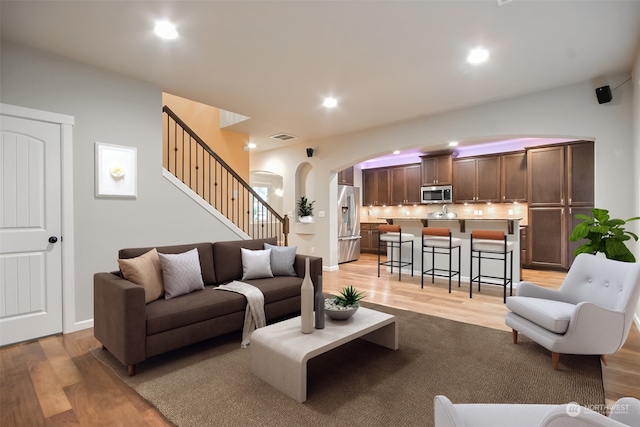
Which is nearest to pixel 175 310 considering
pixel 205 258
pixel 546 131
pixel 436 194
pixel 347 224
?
pixel 205 258

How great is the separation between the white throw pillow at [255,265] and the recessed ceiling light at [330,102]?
2358 millimetres

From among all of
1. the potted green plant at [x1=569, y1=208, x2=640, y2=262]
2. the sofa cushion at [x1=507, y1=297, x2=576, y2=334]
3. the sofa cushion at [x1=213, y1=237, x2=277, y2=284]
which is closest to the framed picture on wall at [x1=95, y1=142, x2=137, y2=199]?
the sofa cushion at [x1=213, y1=237, x2=277, y2=284]

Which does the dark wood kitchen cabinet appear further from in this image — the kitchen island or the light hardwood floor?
the light hardwood floor

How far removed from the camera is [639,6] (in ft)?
8.38

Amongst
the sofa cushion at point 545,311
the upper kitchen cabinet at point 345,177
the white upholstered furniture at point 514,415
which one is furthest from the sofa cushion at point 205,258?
the upper kitchen cabinet at point 345,177

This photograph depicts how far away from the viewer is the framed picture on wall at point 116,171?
3.58 metres

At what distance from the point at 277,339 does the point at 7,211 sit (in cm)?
290

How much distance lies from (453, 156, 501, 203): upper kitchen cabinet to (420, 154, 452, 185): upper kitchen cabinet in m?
0.15

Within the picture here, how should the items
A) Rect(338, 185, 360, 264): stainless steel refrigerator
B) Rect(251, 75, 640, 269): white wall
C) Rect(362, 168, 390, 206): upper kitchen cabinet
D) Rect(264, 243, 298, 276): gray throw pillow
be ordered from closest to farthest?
Rect(251, 75, 640, 269): white wall → Rect(264, 243, 298, 276): gray throw pillow → Rect(338, 185, 360, 264): stainless steel refrigerator → Rect(362, 168, 390, 206): upper kitchen cabinet

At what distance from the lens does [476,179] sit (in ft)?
24.1

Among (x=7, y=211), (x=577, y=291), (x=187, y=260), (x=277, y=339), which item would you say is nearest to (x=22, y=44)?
(x=7, y=211)

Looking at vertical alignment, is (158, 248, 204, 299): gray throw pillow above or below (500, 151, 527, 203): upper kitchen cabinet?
below

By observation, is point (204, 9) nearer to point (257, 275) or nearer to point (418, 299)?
point (257, 275)

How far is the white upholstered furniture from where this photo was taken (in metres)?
0.84
